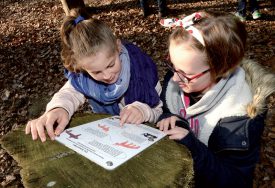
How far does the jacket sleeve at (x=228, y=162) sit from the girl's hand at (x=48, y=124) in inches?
30.9

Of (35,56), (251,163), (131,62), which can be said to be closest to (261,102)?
(251,163)

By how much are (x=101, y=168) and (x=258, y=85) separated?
1135mm

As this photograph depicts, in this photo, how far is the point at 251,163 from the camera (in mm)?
1966

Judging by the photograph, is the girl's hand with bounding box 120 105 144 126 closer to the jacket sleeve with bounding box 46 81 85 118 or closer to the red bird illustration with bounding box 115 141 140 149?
the red bird illustration with bounding box 115 141 140 149

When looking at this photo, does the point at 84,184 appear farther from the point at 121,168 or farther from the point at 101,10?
the point at 101,10

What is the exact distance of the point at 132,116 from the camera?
207 centimetres

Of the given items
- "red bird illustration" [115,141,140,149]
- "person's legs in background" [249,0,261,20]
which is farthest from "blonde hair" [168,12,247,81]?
"person's legs in background" [249,0,261,20]

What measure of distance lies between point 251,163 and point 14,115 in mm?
4336

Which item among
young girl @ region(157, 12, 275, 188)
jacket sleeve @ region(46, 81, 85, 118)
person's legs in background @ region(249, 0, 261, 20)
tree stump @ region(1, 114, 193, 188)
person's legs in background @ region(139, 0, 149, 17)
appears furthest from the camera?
person's legs in background @ region(139, 0, 149, 17)

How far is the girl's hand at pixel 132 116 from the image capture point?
2.04m

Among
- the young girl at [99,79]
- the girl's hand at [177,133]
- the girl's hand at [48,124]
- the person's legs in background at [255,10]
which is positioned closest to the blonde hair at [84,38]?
the young girl at [99,79]

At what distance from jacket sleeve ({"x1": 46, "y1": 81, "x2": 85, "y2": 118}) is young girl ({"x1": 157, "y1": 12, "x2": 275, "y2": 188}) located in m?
0.68

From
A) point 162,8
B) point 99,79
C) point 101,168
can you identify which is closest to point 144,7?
point 162,8

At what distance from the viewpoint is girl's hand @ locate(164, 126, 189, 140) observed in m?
1.80
